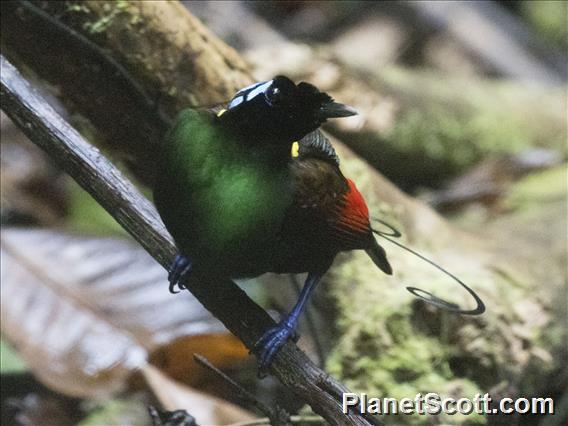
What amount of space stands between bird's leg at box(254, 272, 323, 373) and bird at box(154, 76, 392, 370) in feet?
0.25

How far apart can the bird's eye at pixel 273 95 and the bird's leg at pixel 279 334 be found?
1.34 ft

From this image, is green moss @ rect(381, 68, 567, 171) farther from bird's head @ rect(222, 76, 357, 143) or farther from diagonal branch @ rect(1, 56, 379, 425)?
bird's head @ rect(222, 76, 357, 143)

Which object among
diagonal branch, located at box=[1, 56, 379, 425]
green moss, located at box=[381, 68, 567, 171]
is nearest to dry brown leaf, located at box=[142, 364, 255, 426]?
diagonal branch, located at box=[1, 56, 379, 425]

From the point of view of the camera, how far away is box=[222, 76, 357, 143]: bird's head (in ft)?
4.24

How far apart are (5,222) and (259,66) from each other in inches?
40.6

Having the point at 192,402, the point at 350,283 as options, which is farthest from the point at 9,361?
the point at 350,283

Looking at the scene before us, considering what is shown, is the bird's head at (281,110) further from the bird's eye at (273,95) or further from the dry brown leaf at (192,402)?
the dry brown leaf at (192,402)

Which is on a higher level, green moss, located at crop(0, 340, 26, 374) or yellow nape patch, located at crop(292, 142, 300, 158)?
yellow nape patch, located at crop(292, 142, 300, 158)

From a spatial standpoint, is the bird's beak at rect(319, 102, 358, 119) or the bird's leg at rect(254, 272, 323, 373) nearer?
the bird's beak at rect(319, 102, 358, 119)

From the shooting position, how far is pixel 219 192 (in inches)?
54.1

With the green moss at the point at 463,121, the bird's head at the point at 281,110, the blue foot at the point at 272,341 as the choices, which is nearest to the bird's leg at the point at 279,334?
the blue foot at the point at 272,341

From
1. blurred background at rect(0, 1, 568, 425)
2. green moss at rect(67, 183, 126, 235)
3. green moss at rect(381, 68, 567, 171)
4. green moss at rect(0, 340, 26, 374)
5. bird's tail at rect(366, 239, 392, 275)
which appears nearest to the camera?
bird's tail at rect(366, 239, 392, 275)

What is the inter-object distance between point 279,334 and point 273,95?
47cm

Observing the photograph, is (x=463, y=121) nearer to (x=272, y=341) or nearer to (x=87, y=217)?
(x=87, y=217)
